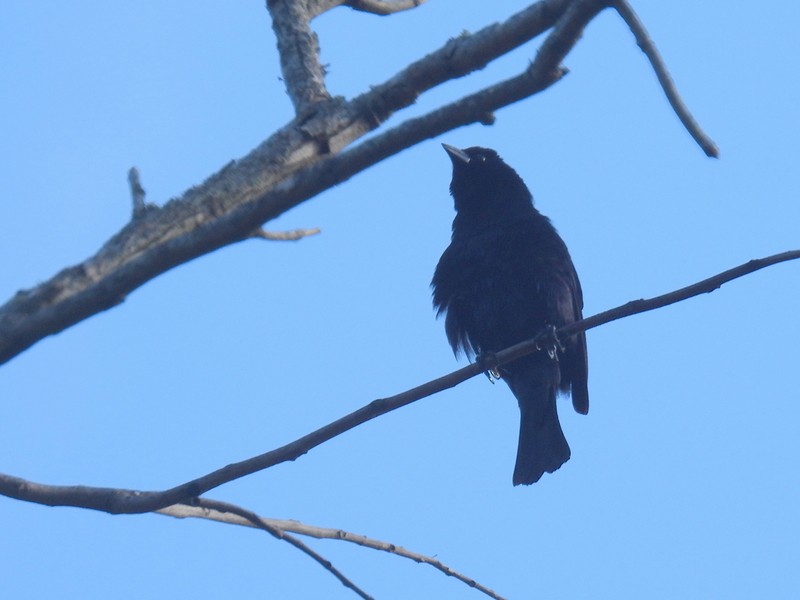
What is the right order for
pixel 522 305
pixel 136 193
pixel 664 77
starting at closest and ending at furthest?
pixel 664 77, pixel 136 193, pixel 522 305

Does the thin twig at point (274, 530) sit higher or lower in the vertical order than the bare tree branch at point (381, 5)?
lower

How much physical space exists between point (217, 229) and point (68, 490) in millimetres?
1148

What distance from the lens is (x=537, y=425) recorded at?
20.5ft

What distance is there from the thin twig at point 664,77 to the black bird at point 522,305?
356cm

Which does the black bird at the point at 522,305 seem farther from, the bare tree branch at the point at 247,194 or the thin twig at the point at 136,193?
the thin twig at the point at 136,193

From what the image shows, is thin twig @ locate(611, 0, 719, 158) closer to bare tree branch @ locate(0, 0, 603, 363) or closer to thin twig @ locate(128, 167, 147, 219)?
bare tree branch @ locate(0, 0, 603, 363)

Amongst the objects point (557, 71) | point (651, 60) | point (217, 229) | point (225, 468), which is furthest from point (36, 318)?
point (651, 60)

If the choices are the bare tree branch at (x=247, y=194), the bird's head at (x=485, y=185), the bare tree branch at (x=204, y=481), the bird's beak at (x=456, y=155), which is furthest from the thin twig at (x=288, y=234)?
the bird's beak at (x=456, y=155)

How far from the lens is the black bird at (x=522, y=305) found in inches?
242

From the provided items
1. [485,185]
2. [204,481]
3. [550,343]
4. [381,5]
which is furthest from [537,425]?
[204,481]

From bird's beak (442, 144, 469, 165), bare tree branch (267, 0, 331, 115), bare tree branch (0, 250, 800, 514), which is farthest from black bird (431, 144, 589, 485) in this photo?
bare tree branch (0, 250, 800, 514)

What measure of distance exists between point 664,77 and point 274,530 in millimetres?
1541

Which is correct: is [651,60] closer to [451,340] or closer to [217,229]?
[217,229]

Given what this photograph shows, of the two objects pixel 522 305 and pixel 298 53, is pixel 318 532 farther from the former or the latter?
pixel 522 305
